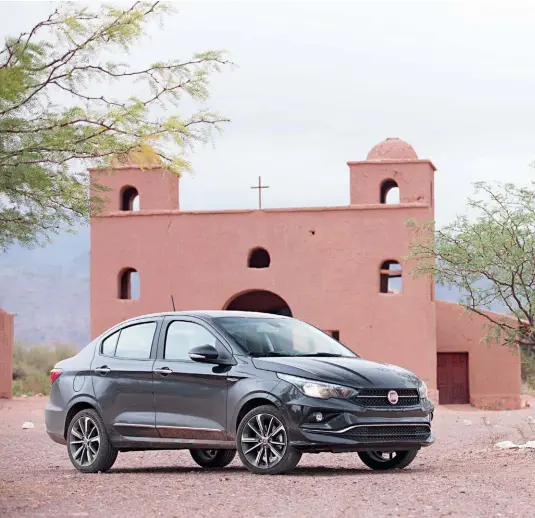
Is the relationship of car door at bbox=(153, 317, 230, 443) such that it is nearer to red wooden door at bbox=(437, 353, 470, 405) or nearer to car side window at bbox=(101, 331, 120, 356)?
car side window at bbox=(101, 331, 120, 356)

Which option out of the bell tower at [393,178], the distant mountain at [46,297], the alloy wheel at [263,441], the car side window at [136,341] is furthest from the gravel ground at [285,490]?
the distant mountain at [46,297]

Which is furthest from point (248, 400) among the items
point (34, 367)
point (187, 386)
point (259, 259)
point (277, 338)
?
point (34, 367)

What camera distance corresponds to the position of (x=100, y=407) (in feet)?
45.0

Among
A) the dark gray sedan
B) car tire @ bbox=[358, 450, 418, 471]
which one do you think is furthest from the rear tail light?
car tire @ bbox=[358, 450, 418, 471]

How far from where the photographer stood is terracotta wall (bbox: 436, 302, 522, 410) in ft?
129

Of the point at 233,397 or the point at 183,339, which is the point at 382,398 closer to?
the point at 233,397

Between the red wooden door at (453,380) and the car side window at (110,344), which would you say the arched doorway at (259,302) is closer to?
the red wooden door at (453,380)

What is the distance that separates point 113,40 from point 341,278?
2208 centimetres

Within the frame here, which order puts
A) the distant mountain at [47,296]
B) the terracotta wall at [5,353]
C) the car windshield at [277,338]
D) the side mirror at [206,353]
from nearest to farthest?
the side mirror at [206,353] → the car windshield at [277,338] → the terracotta wall at [5,353] → the distant mountain at [47,296]

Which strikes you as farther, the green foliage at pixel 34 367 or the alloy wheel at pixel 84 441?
the green foliage at pixel 34 367

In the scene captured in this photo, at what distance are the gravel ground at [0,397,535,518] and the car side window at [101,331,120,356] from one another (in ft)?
4.39

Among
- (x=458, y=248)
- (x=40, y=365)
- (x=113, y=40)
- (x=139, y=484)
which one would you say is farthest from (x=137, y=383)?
(x=40, y=365)

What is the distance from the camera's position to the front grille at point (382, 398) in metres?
12.3

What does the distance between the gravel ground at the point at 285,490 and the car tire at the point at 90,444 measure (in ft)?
0.62
